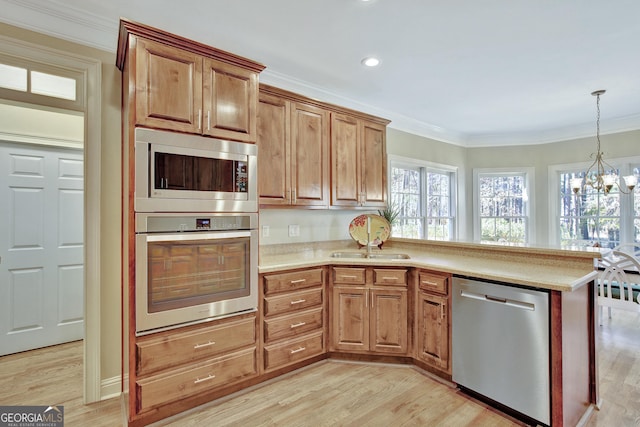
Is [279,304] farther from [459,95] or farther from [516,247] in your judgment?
[459,95]

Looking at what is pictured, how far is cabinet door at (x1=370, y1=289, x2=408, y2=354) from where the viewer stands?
2.73 m

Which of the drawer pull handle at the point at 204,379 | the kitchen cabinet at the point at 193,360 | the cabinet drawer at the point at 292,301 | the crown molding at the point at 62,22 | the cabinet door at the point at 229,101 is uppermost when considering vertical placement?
the crown molding at the point at 62,22

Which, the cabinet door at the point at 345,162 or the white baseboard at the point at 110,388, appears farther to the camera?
the cabinet door at the point at 345,162

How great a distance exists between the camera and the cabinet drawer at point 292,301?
2494 mm

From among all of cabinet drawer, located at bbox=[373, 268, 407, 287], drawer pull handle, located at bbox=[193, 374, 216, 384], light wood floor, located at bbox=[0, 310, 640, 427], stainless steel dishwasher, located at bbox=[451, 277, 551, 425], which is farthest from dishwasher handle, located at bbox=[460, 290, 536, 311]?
drawer pull handle, located at bbox=[193, 374, 216, 384]

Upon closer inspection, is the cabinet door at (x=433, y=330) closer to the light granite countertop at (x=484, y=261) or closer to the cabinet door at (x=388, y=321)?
the cabinet door at (x=388, y=321)

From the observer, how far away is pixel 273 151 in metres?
2.86

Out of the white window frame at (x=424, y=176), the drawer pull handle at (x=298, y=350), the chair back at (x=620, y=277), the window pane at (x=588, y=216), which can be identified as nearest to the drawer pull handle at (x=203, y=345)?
the drawer pull handle at (x=298, y=350)

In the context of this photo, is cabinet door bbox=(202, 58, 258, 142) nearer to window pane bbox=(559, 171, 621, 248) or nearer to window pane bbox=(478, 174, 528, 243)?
window pane bbox=(478, 174, 528, 243)

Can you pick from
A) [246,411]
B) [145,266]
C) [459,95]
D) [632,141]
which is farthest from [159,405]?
[632,141]

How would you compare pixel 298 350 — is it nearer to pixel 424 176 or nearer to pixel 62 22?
pixel 62 22

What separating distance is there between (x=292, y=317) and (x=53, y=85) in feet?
7.77

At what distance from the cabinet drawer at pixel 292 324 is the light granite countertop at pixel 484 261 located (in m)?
0.39

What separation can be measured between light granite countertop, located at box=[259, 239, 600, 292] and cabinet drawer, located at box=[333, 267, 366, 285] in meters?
0.06
